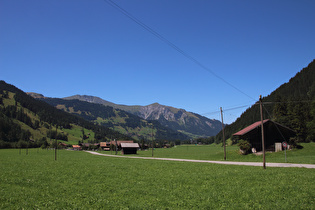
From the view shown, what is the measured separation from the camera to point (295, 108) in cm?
8681

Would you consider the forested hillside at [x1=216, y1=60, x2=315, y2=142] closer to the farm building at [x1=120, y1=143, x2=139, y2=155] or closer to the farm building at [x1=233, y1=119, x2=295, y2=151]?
the farm building at [x1=233, y1=119, x2=295, y2=151]

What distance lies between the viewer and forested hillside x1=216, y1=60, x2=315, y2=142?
8362 cm

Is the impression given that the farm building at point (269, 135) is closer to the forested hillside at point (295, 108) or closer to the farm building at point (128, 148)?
the forested hillside at point (295, 108)

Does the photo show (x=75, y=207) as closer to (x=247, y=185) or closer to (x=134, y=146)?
(x=247, y=185)

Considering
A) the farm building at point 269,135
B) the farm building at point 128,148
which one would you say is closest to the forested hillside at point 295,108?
the farm building at point 269,135

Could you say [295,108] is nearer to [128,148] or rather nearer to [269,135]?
[269,135]

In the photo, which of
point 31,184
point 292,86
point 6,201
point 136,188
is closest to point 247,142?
point 136,188

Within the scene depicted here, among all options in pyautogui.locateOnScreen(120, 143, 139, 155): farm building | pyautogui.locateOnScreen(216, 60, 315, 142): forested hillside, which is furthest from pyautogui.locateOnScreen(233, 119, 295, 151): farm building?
pyautogui.locateOnScreen(120, 143, 139, 155): farm building

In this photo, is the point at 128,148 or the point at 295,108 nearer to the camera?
the point at 295,108

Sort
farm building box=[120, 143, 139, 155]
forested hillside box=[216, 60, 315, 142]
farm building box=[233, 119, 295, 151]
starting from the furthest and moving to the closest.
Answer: farm building box=[120, 143, 139, 155] → forested hillside box=[216, 60, 315, 142] → farm building box=[233, 119, 295, 151]

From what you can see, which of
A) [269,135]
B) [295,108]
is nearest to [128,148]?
[269,135]

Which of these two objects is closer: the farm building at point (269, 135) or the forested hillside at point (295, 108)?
the farm building at point (269, 135)

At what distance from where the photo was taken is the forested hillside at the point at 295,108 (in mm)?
83625

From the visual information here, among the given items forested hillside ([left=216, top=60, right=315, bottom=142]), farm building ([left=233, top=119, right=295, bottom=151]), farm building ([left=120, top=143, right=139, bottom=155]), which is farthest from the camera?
farm building ([left=120, top=143, right=139, bottom=155])
